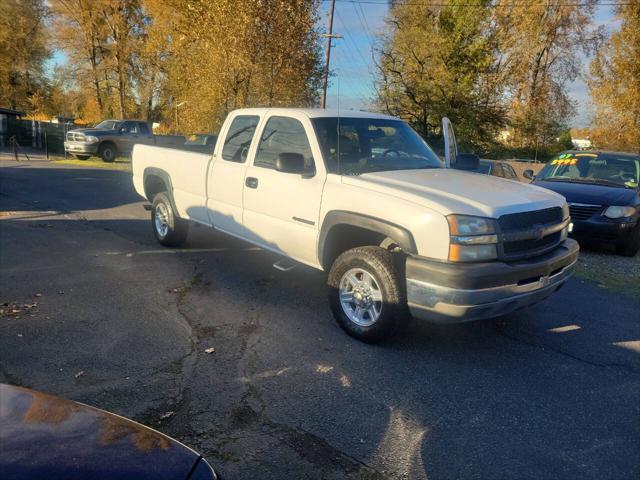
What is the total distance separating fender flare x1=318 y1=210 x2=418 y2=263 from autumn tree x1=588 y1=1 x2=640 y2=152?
67.3 ft

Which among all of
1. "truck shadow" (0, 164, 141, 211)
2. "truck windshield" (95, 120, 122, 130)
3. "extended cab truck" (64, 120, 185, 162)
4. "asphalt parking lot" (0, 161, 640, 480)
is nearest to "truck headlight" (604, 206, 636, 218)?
"asphalt parking lot" (0, 161, 640, 480)

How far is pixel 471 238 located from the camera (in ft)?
12.4

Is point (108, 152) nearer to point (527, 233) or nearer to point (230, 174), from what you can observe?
point (230, 174)

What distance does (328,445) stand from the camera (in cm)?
300

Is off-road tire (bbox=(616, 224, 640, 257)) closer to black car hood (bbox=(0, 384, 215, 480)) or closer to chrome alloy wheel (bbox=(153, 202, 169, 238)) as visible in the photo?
chrome alloy wheel (bbox=(153, 202, 169, 238))

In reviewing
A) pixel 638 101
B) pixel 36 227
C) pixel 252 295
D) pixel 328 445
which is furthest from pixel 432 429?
pixel 638 101

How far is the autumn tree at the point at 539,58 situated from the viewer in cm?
2989

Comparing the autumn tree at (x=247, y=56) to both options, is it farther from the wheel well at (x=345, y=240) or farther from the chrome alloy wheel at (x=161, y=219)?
the wheel well at (x=345, y=240)

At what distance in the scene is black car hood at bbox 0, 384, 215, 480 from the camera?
160 centimetres

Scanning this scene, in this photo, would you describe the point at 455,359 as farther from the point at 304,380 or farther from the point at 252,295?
the point at 252,295

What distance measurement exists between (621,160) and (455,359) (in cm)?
731

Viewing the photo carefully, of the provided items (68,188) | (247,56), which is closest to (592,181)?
(68,188)

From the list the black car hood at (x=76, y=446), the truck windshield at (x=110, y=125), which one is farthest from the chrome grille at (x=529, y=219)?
the truck windshield at (x=110, y=125)

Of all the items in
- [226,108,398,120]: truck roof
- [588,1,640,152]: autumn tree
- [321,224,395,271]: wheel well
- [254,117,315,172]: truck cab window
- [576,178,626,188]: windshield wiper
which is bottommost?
[321,224,395,271]: wheel well
